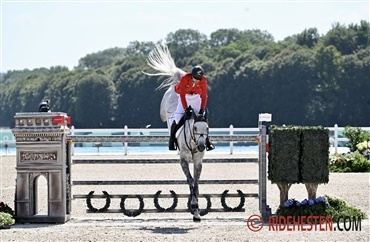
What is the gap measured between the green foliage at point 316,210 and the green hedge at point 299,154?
0.34 meters

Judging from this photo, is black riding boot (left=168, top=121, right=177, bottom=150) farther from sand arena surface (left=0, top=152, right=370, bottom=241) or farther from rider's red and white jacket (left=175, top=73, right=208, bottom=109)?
sand arena surface (left=0, top=152, right=370, bottom=241)

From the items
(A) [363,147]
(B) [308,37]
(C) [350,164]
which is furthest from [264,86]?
(C) [350,164]

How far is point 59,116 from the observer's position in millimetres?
14242

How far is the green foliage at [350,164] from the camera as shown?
25250 millimetres

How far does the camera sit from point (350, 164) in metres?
25.5

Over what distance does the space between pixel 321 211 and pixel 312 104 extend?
237ft

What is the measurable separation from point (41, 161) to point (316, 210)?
4314 mm

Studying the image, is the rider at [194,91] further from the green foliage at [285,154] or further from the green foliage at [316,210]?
the green foliage at [316,210]

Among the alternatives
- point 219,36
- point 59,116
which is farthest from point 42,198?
point 219,36

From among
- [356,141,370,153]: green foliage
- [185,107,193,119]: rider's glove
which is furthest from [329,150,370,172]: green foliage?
[185,107,193,119]: rider's glove

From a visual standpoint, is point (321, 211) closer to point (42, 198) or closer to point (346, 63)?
point (42, 198)

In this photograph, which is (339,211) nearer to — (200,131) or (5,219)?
(200,131)

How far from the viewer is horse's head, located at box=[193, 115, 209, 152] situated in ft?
44.1

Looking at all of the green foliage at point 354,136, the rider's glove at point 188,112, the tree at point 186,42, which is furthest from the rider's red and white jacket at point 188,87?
the tree at point 186,42
